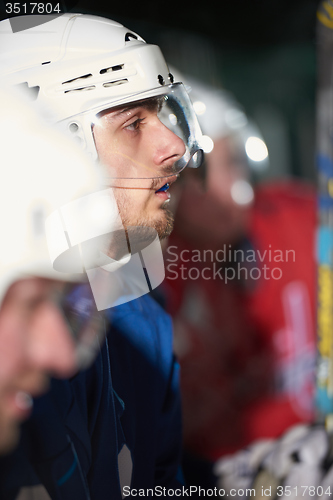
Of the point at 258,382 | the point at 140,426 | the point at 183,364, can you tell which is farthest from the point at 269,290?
the point at 140,426

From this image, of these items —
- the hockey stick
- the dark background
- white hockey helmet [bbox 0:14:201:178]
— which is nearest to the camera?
white hockey helmet [bbox 0:14:201:178]

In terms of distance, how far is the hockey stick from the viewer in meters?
1.18

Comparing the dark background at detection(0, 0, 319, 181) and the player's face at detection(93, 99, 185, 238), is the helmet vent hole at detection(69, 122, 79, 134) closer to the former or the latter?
the player's face at detection(93, 99, 185, 238)

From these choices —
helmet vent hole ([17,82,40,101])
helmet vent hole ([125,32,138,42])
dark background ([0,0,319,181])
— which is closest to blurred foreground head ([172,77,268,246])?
dark background ([0,0,319,181])

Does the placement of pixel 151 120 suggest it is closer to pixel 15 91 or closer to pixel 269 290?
pixel 15 91

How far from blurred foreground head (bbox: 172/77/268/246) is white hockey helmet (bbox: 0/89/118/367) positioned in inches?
9.0

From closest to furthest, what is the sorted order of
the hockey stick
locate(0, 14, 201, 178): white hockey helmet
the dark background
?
locate(0, 14, 201, 178): white hockey helmet < the dark background < the hockey stick

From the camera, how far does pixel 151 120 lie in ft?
2.73

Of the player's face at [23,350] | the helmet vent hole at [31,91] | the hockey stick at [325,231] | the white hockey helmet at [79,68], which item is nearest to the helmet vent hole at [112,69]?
the white hockey helmet at [79,68]

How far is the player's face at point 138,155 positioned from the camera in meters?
0.80

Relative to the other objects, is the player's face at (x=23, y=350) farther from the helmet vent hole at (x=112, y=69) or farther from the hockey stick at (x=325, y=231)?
the hockey stick at (x=325, y=231)

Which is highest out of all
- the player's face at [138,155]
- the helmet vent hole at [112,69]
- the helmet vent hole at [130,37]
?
the helmet vent hole at [130,37]

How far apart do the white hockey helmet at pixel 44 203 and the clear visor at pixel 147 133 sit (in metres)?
0.05

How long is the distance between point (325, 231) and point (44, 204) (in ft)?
2.75
